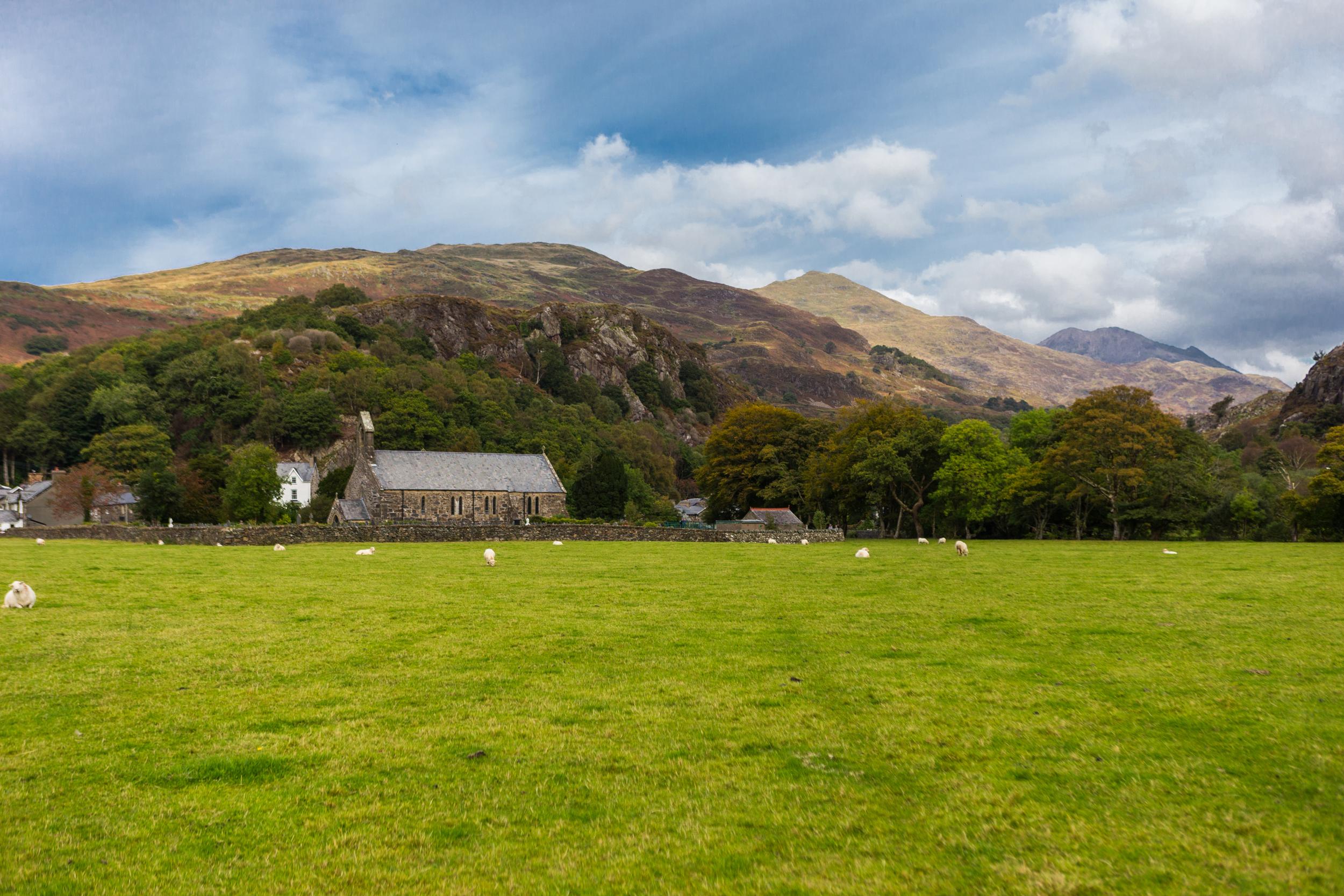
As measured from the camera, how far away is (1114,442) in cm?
6131

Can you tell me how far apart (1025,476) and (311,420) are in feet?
329

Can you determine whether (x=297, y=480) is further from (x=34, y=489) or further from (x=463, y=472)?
(x=463, y=472)

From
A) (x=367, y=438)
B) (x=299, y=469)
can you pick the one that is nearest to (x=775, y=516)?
(x=367, y=438)

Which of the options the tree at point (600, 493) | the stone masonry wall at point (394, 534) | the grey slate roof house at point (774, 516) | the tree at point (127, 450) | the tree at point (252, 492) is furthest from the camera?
the tree at point (127, 450)

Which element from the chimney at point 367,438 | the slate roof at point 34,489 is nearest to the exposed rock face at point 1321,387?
the chimney at point 367,438

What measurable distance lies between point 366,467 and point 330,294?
127 meters

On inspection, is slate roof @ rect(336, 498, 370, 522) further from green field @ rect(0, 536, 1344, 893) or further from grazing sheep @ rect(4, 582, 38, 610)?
green field @ rect(0, 536, 1344, 893)

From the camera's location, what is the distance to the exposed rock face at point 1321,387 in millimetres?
138638

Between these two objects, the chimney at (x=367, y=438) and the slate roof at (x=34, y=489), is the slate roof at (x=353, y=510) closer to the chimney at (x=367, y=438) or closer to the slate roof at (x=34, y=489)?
the chimney at (x=367, y=438)

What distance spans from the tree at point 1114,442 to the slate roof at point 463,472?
48.8 m

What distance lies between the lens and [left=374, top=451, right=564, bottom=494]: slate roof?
258 feet

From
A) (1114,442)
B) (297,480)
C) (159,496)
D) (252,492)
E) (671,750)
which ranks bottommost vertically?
(671,750)

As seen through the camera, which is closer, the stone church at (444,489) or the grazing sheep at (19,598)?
the grazing sheep at (19,598)

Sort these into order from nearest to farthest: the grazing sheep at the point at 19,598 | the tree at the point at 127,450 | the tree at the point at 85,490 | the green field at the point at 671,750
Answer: the green field at the point at 671,750, the grazing sheep at the point at 19,598, the tree at the point at 85,490, the tree at the point at 127,450
